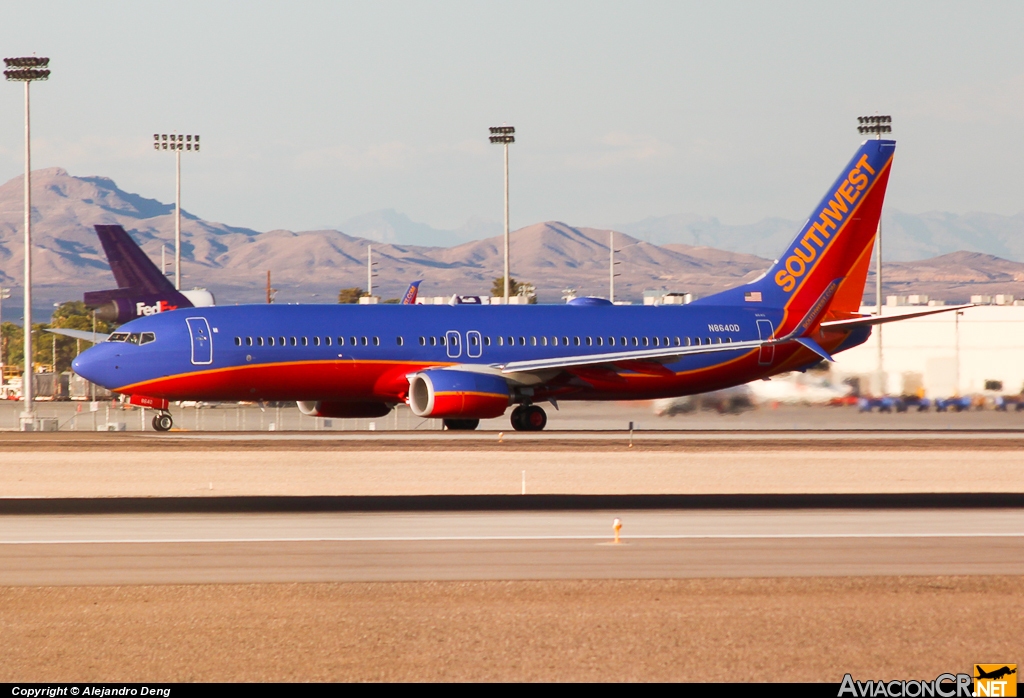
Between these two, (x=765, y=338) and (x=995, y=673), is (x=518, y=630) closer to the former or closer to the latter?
(x=995, y=673)

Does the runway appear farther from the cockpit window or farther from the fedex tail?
the fedex tail

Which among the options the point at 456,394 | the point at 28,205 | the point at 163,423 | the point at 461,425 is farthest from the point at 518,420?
the point at 28,205

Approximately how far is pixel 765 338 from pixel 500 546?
33410 millimetres

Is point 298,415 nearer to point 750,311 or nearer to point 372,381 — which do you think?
point 372,381

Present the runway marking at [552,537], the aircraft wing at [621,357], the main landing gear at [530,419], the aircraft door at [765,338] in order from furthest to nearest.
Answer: the aircraft door at [765,338], the main landing gear at [530,419], the aircraft wing at [621,357], the runway marking at [552,537]

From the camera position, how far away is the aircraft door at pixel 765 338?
50844 mm

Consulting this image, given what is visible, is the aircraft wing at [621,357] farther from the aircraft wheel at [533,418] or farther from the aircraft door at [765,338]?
the aircraft wheel at [533,418]

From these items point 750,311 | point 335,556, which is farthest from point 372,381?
point 335,556

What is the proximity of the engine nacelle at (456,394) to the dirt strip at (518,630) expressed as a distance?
27574 mm

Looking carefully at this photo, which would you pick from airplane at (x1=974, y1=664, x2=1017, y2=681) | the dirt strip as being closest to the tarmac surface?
the dirt strip

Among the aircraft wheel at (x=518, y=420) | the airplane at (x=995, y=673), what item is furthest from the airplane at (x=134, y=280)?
the airplane at (x=995, y=673)

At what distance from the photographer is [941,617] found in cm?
1523

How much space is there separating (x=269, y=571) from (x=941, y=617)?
28.3 ft

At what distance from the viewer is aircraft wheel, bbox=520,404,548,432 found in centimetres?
4822
